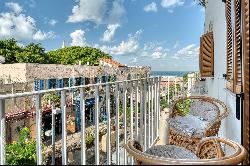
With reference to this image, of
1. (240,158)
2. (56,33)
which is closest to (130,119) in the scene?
(240,158)

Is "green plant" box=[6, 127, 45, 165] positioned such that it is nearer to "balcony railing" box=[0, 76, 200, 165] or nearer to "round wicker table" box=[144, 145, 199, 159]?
"balcony railing" box=[0, 76, 200, 165]

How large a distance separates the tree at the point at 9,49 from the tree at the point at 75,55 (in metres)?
10.8

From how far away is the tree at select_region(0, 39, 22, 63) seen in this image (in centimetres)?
3986

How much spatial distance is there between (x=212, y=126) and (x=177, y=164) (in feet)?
6.13

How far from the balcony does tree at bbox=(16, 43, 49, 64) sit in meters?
39.5

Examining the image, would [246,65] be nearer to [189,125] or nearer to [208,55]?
[189,125]

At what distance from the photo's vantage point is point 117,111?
2346 millimetres

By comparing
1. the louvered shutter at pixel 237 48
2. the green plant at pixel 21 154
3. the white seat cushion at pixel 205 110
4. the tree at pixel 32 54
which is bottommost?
the green plant at pixel 21 154

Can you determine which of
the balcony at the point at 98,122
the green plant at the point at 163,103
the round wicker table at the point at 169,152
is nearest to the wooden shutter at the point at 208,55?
the green plant at the point at 163,103

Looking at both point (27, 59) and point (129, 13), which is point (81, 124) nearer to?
point (27, 59)

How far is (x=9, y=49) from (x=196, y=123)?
135ft

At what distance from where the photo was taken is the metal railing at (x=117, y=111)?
1.48 meters

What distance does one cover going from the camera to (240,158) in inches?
53.9

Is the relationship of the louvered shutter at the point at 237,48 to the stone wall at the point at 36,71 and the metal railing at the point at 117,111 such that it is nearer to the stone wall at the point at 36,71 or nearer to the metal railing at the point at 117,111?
the metal railing at the point at 117,111
